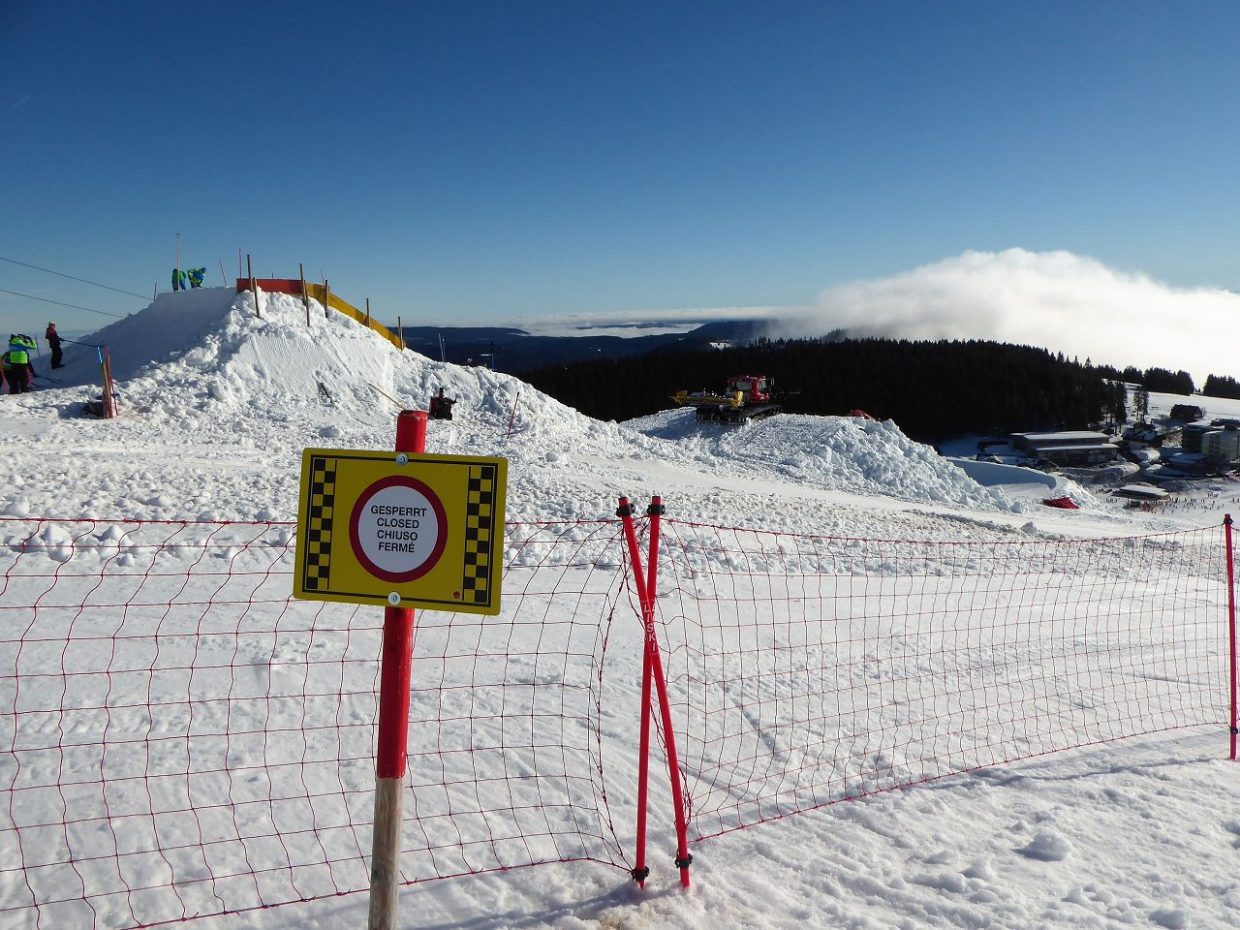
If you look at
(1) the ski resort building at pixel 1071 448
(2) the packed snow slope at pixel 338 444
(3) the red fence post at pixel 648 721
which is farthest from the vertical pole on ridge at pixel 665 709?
(1) the ski resort building at pixel 1071 448

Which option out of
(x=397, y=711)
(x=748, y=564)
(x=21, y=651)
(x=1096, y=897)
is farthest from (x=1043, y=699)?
(x=21, y=651)

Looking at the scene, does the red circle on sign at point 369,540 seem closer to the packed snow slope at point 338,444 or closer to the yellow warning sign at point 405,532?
the yellow warning sign at point 405,532

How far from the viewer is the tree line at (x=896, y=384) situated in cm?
8594

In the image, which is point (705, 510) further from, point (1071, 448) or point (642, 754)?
point (1071, 448)

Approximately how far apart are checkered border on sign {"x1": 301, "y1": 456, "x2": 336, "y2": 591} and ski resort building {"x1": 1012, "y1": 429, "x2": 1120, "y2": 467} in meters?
80.0

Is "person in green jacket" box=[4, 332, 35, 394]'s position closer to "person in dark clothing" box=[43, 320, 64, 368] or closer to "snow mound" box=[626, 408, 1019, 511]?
"person in dark clothing" box=[43, 320, 64, 368]

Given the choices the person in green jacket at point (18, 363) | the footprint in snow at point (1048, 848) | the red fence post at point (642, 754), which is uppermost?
the person in green jacket at point (18, 363)

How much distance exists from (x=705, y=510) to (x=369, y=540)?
11.5 meters

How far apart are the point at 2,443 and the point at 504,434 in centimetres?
1139

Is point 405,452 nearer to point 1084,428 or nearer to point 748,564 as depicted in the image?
point 748,564

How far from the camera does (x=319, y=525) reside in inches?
102

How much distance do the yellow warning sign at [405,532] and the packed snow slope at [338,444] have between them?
26.3 feet

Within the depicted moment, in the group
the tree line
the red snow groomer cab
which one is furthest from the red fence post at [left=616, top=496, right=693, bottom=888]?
the tree line

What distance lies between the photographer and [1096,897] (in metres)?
3.69
